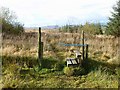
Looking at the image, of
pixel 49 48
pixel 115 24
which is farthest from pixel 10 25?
pixel 115 24

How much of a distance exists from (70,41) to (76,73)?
3.17 meters


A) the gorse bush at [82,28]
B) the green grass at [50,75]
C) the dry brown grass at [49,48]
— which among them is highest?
the gorse bush at [82,28]

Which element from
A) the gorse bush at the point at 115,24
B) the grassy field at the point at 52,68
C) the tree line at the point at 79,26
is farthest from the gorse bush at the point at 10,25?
the gorse bush at the point at 115,24

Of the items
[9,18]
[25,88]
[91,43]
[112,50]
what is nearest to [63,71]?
[25,88]

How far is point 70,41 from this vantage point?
28.5 feet

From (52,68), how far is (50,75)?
0.51 m

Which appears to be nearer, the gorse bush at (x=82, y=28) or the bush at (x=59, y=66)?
the bush at (x=59, y=66)

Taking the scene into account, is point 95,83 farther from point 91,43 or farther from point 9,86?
point 91,43

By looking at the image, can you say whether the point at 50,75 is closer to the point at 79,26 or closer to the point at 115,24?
the point at 79,26

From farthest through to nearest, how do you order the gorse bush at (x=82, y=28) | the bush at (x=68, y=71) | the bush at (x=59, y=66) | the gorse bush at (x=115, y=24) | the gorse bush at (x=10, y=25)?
the gorse bush at (x=115, y=24)
the gorse bush at (x=82, y=28)
the gorse bush at (x=10, y=25)
the bush at (x=59, y=66)
the bush at (x=68, y=71)

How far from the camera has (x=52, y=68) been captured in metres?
6.01

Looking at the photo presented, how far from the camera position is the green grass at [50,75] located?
4730 millimetres

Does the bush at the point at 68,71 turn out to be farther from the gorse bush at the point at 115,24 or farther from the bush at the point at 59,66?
the gorse bush at the point at 115,24

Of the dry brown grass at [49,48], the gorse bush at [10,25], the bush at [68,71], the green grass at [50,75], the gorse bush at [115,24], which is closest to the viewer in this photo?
the green grass at [50,75]
